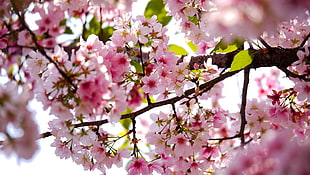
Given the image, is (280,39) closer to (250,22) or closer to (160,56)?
(160,56)

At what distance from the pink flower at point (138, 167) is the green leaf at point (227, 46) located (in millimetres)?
464

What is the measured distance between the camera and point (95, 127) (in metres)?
1.50

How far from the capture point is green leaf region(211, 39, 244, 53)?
57.4 inches

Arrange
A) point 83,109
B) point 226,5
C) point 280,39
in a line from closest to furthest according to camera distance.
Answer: point 226,5 < point 83,109 < point 280,39

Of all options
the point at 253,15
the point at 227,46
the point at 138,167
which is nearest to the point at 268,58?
the point at 227,46

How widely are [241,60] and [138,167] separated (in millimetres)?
508

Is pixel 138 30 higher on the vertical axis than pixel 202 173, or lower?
higher

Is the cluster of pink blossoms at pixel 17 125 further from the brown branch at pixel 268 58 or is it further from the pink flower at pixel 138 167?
the brown branch at pixel 268 58

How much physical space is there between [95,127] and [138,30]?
1.18ft

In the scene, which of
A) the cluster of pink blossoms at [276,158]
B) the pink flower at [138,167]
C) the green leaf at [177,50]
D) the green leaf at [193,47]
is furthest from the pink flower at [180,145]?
the green leaf at [193,47]

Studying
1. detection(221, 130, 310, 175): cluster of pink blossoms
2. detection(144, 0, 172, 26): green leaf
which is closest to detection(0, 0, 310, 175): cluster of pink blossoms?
detection(221, 130, 310, 175): cluster of pink blossoms

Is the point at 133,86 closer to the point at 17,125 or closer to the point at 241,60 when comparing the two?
the point at 241,60

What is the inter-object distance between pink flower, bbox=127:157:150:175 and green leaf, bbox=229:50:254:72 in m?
0.45

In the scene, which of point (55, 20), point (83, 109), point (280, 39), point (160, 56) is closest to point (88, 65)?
point (83, 109)
